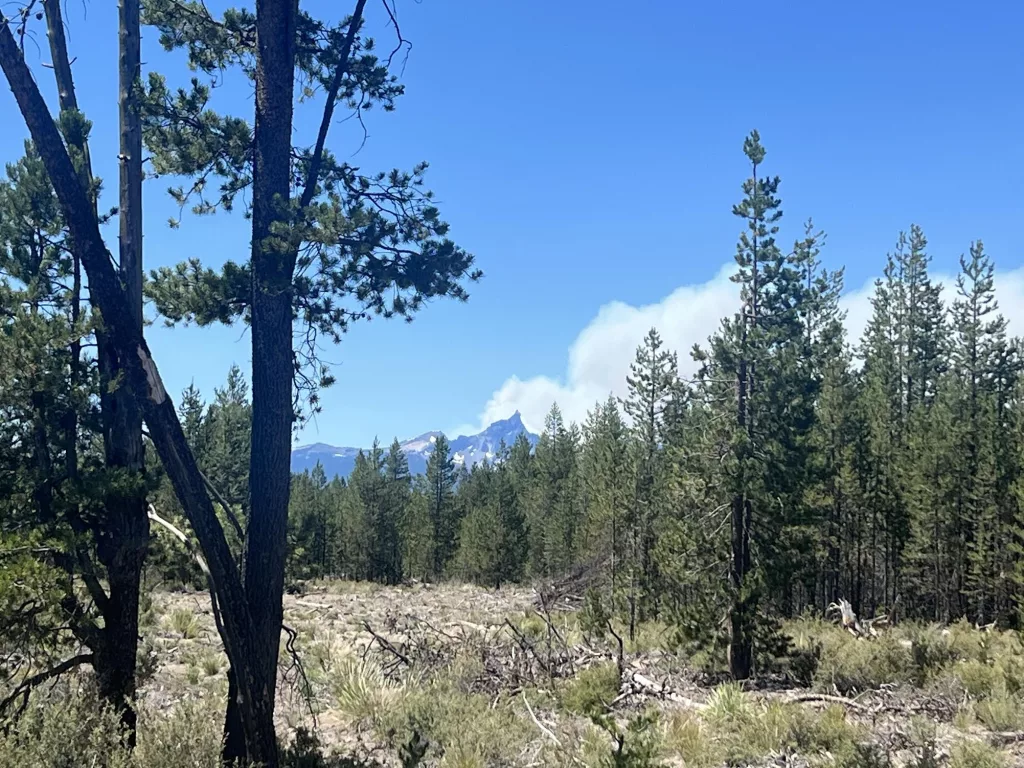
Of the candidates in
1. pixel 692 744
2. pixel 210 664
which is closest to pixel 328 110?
pixel 692 744

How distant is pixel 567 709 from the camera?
8.74m

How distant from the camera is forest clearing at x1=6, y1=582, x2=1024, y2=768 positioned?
6.14 meters

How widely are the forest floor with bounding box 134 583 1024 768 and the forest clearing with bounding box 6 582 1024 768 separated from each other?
0.03m

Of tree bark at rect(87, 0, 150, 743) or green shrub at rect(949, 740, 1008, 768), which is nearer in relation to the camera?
tree bark at rect(87, 0, 150, 743)

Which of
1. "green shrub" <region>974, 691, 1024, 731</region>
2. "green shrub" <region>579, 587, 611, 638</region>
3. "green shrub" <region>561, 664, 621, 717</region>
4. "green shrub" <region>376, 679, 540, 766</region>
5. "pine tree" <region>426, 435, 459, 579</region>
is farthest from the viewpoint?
"pine tree" <region>426, 435, 459, 579</region>

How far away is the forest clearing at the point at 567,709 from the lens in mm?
6141

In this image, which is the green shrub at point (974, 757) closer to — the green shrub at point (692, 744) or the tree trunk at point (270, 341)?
the green shrub at point (692, 744)

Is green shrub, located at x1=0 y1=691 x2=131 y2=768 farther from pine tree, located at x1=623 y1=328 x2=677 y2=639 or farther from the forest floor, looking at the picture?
pine tree, located at x1=623 y1=328 x2=677 y2=639

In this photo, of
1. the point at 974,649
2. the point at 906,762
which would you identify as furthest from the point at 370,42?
the point at 974,649

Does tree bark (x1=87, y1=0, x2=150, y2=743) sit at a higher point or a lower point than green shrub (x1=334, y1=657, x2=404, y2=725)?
higher

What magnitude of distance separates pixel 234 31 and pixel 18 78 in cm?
187

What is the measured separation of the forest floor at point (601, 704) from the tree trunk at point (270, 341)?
0.95 meters

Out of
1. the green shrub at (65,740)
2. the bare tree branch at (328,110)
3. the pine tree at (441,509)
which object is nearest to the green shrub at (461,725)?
the green shrub at (65,740)

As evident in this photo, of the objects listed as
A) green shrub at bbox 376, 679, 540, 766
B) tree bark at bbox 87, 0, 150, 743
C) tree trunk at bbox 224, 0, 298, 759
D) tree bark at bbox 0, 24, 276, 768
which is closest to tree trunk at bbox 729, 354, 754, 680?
green shrub at bbox 376, 679, 540, 766
